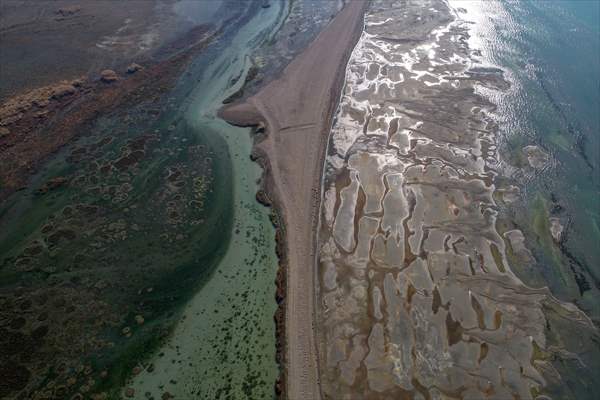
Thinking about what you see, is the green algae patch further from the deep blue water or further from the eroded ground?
the deep blue water

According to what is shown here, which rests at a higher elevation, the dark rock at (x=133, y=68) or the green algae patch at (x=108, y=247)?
the dark rock at (x=133, y=68)

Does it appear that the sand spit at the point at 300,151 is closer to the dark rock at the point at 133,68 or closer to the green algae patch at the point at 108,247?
the green algae patch at the point at 108,247

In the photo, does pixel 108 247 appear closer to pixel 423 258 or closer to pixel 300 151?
pixel 300 151

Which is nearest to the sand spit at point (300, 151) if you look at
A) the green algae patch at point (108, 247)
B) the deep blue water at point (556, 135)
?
the green algae patch at point (108, 247)

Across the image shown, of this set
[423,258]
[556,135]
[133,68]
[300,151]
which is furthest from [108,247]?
[556,135]

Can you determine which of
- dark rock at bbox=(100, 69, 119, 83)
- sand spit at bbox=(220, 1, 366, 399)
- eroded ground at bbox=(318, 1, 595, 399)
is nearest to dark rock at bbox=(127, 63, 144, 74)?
dark rock at bbox=(100, 69, 119, 83)
